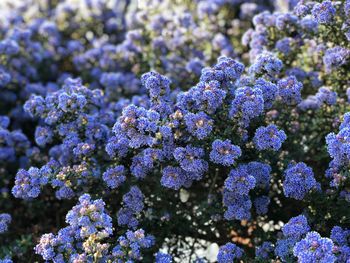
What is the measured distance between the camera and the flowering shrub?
3412mm

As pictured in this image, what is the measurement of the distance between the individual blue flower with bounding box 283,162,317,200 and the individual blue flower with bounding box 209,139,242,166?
370 mm

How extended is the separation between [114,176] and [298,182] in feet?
3.59

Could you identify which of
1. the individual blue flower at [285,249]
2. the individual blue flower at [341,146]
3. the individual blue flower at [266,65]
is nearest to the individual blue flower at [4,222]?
the individual blue flower at [285,249]

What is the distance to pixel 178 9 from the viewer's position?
6.23m

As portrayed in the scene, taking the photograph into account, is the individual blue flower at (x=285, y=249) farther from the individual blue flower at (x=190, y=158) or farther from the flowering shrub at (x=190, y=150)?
the individual blue flower at (x=190, y=158)

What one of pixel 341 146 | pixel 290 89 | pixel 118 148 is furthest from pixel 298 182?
pixel 118 148

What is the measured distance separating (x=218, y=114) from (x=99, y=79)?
8.30 feet

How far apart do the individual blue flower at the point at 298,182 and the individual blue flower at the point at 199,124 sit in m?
0.55

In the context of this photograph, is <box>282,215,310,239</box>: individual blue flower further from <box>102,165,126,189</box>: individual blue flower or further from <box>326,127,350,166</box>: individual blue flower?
<box>102,165,126,189</box>: individual blue flower

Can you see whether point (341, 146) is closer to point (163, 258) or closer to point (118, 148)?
point (163, 258)

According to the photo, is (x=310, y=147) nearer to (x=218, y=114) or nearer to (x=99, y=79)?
(x=218, y=114)

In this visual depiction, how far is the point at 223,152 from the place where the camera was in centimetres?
339

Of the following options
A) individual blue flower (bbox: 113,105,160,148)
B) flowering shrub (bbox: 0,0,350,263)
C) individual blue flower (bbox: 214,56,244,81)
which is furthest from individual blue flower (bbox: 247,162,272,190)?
individual blue flower (bbox: 113,105,160,148)

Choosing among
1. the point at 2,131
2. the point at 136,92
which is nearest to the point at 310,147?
the point at 136,92
